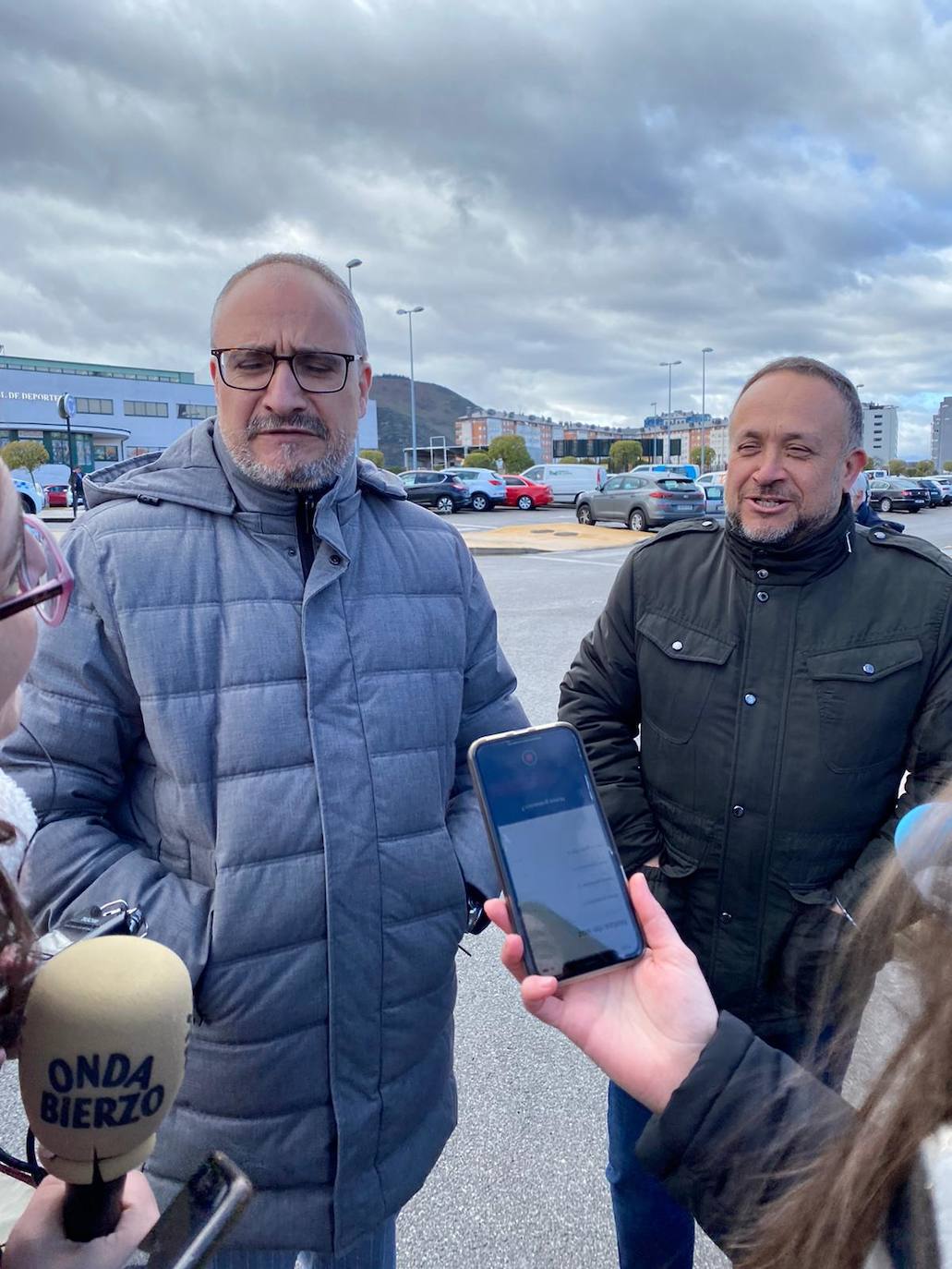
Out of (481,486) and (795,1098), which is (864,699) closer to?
(795,1098)

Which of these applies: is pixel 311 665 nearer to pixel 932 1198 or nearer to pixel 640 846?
pixel 640 846

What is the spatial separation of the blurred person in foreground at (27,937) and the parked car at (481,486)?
2936cm

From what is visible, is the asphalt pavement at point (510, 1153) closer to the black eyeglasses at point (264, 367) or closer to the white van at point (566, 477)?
the black eyeglasses at point (264, 367)

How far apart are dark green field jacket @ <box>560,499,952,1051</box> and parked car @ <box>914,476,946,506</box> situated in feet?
119

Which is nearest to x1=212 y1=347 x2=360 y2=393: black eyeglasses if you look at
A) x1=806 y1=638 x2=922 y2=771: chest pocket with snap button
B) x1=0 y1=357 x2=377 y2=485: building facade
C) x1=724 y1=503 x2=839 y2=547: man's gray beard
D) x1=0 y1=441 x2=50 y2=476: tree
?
x1=724 y1=503 x2=839 y2=547: man's gray beard

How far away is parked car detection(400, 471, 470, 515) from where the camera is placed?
1150 inches

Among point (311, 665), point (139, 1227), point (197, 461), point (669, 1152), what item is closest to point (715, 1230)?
point (669, 1152)

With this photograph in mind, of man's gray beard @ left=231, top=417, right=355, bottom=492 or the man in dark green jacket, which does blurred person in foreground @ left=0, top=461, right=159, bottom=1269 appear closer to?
man's gray beard @ left=231, top=417, right=355, bottom=492

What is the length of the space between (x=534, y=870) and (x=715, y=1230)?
0.52 metres

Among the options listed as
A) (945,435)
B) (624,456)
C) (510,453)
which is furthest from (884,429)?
(510,453)

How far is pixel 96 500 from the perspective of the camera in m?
1.75

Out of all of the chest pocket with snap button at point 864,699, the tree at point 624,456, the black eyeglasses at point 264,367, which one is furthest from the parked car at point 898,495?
the tree at point 624,456

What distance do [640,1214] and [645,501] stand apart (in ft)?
73.8

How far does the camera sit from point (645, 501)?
23469 mm
